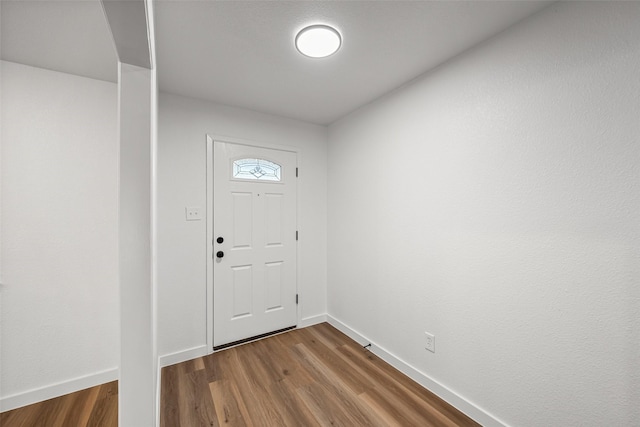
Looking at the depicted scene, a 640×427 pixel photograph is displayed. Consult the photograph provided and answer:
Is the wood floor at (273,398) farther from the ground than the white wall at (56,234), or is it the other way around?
the white wall at (56,234)

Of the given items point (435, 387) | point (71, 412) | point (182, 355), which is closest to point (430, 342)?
point (435, 387)

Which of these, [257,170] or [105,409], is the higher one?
[257,170]

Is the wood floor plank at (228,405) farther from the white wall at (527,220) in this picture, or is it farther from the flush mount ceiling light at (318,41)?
the flush mount ceiling light at (318,41)

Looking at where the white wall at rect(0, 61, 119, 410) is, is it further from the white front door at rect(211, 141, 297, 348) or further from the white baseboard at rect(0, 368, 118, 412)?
the white front door at rect(211, 141, 297, 348)

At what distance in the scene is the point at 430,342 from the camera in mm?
1947

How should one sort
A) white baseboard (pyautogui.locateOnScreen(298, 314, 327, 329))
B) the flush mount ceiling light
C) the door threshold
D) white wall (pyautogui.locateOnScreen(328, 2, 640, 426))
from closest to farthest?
white wall (pyautogui.locateOnScreen(328, 2, 640, 426))
the flush mount ceiling light
the door threshold
white baseboard (pyautogui.locateOnScreen(298, 314, 327, 329))

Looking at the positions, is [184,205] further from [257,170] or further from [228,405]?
[228,405]

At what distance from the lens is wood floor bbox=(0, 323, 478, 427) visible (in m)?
1.66

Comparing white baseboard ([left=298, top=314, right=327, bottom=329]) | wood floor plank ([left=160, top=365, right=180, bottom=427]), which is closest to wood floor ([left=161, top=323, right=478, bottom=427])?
wood floor plank ([left=160, top=365, right=180, bottom=427])

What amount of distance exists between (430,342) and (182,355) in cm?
212

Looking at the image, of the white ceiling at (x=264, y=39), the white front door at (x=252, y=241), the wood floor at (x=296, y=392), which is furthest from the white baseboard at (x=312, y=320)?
the white ceiling at (x=264, y=39)

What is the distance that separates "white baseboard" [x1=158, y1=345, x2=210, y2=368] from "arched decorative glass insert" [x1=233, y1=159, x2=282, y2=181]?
1.67m

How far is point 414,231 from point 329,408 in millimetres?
1406

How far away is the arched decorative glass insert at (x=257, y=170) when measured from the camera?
2.63 m
